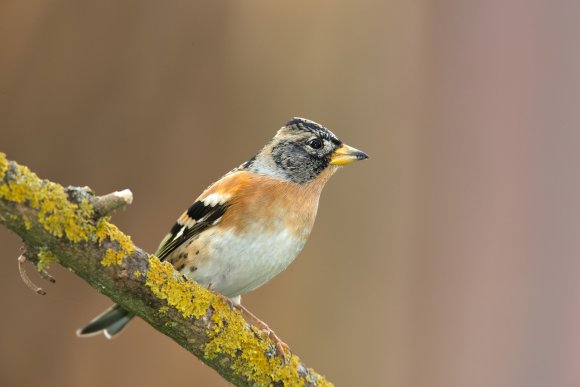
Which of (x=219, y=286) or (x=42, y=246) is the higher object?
(x=42, y=246)

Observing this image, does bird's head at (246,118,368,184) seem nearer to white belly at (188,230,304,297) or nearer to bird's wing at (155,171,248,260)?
bird's wing at (155,171,248,260)

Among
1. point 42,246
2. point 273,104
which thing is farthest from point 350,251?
point 42,246

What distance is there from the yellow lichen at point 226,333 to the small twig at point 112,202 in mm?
271

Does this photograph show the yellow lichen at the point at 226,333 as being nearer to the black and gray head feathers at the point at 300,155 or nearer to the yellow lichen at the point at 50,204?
the yellow lichen at the point at 50,204

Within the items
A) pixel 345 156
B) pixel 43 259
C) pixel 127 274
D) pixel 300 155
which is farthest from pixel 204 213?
pixel 43 259

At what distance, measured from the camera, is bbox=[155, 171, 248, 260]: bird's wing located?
275 centimetres

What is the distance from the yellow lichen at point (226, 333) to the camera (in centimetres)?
199

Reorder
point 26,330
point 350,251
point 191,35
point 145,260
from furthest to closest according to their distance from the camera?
point 350,251 → point 191,35 → point 26,330 → point 145,260

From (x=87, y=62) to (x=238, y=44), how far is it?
31.5 inches

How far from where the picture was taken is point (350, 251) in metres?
4.09

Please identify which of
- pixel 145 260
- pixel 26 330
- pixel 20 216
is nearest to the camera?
pixel 20 216

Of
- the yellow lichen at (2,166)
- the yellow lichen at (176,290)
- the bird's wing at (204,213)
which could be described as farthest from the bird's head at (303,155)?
the yellow lichen at (2,166)

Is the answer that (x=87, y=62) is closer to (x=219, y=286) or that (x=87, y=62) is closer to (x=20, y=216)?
(x=219, y=286)

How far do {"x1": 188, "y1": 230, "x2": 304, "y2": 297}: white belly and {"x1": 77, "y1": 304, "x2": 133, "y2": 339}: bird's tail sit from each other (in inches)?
19.9
